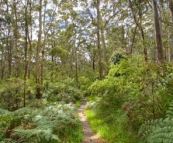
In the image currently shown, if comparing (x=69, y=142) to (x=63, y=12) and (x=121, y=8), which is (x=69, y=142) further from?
(x=63, y=12)

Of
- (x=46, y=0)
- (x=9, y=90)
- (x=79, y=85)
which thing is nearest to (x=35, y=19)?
(x=46, y=0)

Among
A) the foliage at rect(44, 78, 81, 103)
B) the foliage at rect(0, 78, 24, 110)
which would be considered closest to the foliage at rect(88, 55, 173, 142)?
A: the foliage at rect(0, 78, 24, 110)

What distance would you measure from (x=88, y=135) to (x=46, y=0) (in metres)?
13.9

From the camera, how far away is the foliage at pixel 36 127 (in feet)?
9.86

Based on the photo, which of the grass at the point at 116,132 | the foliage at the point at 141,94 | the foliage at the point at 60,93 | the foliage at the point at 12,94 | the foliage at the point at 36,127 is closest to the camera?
the foliage at the point at 36,127

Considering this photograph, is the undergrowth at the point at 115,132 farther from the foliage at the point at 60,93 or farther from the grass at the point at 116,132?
the foliage at the point at 60,93

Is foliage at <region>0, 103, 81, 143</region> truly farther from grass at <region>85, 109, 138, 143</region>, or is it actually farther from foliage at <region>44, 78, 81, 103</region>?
foliage at <region>44, 78, 81, 103</region>

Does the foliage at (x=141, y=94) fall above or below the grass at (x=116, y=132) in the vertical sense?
above

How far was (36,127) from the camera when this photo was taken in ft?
11.4

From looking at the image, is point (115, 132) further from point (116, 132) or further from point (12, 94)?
point (12, 94)

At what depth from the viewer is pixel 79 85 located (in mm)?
18750

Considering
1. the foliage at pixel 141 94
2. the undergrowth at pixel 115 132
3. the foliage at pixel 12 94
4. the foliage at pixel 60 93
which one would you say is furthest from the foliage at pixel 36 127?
the foliage at pixel 60 93

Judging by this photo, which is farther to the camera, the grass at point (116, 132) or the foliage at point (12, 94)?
the foliage at point (12, 94)

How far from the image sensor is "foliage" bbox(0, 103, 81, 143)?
3.01 metres
